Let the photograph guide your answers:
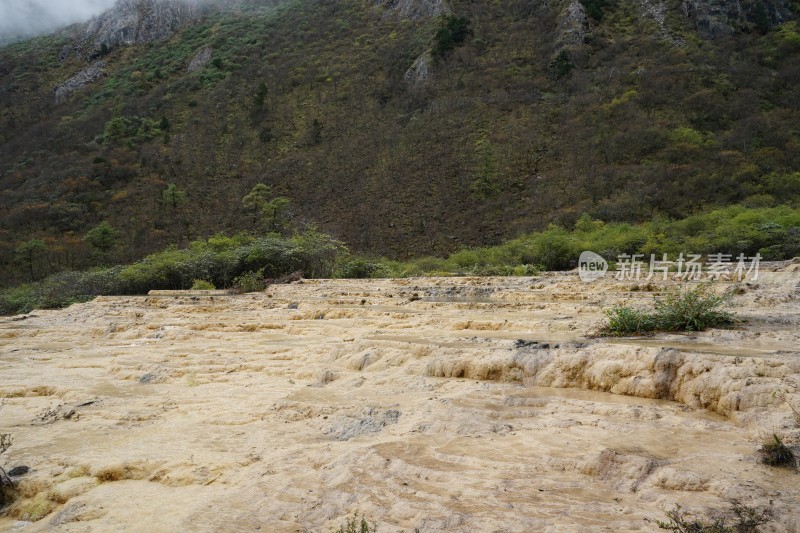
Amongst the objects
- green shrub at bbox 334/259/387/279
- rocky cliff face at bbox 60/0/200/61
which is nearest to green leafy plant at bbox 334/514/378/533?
green shrub at bbox 334/259/387/279

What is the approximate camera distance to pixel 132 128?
1925 inches

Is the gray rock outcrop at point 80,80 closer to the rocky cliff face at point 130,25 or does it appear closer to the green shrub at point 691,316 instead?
the rocky cliff face at point 130,25

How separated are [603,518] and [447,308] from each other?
27.8 feet

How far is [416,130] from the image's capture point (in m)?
41.1

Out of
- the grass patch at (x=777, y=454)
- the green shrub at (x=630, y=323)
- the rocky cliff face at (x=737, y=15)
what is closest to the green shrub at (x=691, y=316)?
the green shrub at (x=630, y=323)

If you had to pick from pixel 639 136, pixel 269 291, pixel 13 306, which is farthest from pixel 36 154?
pixel 639 136

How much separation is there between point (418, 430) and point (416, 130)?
3848cm

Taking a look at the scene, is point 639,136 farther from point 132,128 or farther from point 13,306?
point 132,128

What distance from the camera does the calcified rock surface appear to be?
3260mm

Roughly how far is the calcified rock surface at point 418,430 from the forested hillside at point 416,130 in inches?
826

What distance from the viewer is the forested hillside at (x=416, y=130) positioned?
30188 millimetres

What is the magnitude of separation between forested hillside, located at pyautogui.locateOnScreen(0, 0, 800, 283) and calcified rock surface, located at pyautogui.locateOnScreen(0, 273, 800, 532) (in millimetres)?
20986

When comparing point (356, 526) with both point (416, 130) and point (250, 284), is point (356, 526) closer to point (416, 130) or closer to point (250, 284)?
point (250, 284)

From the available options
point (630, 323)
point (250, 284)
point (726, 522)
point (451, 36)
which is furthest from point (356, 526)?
point (451, 36)
